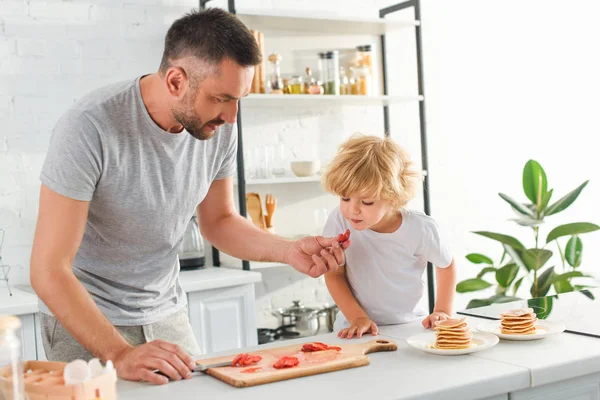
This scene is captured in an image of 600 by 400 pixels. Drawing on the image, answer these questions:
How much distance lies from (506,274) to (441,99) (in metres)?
1.17

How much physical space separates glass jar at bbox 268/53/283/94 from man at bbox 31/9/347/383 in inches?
68.4

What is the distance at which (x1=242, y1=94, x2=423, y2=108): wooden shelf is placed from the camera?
12.3 feet

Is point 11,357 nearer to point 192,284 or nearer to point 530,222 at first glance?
point 192,284

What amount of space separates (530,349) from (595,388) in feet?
0.52

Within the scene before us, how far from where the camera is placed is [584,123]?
17.3 feet

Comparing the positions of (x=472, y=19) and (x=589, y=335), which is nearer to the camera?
(x=589, y=335)

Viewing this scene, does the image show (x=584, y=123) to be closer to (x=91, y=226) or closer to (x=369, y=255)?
(x=369, y=255)

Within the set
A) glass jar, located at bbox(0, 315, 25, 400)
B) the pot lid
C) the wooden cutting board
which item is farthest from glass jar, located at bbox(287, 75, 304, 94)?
glass jar, located at bbox(0, 315, 25, 400)

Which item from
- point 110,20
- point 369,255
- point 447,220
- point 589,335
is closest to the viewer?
point 589,335

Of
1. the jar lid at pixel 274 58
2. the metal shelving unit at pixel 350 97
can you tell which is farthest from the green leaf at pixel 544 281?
the jar lid at pixel 274 58

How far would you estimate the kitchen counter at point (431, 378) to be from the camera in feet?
4.79

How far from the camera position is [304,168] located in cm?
394

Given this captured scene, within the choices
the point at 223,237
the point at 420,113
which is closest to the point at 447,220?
the point at 420,113

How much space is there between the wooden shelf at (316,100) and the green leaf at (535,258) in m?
1.02
